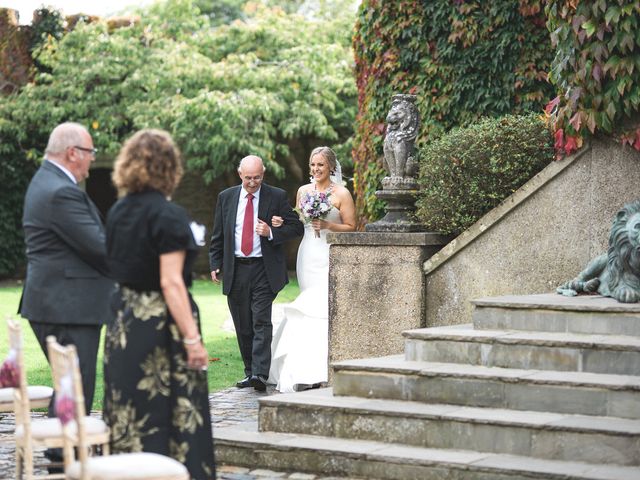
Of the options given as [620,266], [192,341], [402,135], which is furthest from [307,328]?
[192,341]

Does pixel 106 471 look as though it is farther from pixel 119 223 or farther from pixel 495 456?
pixel 495 456

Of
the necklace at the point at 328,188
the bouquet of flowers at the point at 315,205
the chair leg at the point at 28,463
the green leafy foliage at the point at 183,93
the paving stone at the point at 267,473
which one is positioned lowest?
→ the paving stone at the point at 267,473

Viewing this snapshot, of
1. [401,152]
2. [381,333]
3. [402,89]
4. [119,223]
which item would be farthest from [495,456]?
[402,89]

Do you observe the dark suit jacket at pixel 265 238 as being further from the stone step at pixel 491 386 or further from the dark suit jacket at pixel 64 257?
the dark suit jacket at pixel 64 257

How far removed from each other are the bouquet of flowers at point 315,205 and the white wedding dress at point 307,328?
4.3 inches

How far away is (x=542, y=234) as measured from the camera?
9484 mm

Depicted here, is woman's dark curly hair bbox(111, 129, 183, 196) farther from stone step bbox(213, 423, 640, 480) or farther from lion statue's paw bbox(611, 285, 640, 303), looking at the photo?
lion statue's paw bbox(611, 285, 640, 303)

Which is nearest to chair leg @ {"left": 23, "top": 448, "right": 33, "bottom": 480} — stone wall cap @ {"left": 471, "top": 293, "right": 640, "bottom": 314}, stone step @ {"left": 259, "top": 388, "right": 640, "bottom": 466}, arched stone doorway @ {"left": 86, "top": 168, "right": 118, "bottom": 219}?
stone step @ {"left": 259, "top": 388, "right": 640, "bottom": 466}

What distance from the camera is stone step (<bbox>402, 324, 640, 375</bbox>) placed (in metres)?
7.37

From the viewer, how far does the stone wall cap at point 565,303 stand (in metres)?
7.84

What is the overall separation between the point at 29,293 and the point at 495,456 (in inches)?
111

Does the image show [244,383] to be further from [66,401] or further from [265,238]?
[66,401]

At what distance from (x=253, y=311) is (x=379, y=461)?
3.83m

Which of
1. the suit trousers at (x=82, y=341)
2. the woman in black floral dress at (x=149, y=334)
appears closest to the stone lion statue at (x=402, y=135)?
the suit trousers at (x=82, y=341)
